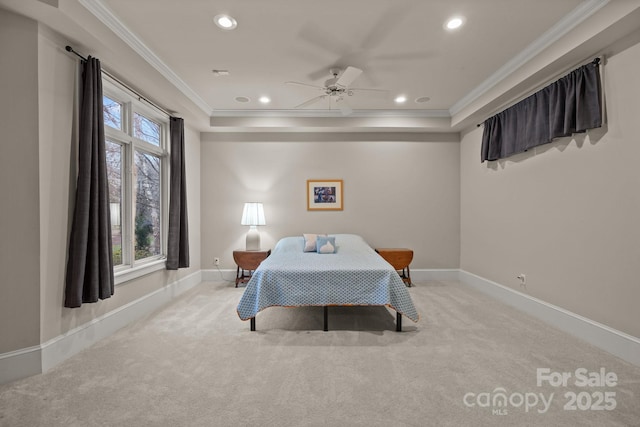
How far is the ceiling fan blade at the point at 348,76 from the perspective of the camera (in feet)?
8.95

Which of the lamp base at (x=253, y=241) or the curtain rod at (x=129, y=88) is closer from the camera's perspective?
the curtain rod at (x=129, y=88)

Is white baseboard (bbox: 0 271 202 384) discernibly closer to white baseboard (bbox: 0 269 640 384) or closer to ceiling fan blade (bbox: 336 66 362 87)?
white baseboard (bbox: 0 269 640 384)

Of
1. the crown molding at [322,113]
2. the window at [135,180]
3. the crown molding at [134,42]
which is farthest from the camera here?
the crown molding at [322,113]

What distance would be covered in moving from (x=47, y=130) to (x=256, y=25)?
1.78 meters

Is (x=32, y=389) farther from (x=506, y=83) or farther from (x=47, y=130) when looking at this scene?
(x=506, y=83)

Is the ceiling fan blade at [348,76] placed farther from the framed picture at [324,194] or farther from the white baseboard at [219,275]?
the white baseboard at [219,275]

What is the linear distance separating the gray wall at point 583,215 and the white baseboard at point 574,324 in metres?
0.06

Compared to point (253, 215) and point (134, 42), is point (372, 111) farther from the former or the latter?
point (134, 42)

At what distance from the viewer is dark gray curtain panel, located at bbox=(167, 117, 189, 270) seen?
3.65m

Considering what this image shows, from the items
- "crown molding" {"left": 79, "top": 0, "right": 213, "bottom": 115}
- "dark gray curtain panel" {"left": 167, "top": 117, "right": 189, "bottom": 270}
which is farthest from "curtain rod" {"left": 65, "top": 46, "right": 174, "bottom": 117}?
"crown molding" {"left": 79, "top": 0, "right": 213, "bottom": 115}

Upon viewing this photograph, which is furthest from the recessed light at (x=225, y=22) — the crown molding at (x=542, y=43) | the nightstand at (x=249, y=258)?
the nightstand at (x=249, y=258)

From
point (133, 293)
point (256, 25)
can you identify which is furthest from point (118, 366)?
point (256, 25)

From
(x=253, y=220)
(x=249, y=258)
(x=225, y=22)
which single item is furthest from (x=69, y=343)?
(x=225, y=22)

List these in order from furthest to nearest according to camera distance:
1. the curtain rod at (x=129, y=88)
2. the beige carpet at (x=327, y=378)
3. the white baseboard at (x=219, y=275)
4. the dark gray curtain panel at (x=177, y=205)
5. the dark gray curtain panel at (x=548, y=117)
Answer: the white baseboard at (x=219, y=275)
the dark gray curtain panel at (x=177, y=205)
the dark gray curtain panel at (x=548, y=117)
the curtain rod at (x=129, y=88)
the beige carpet at (x=327, y=378)
